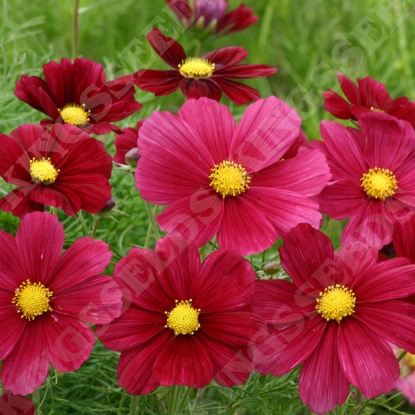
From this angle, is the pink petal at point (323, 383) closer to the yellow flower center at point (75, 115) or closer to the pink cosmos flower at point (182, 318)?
the pink cosmos flower at point (182, 318)

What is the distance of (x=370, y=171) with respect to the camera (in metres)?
0.71

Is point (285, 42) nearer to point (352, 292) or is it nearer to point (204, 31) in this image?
point (204, 31)

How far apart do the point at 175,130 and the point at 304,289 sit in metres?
0.18

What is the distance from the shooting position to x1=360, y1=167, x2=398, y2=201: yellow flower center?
2.26 ft

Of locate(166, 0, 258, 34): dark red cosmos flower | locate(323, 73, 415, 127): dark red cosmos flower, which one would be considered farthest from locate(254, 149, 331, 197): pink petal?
locate(166, 0, 258, 34): dark red cosmos flower

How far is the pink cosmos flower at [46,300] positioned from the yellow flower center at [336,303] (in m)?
0.17

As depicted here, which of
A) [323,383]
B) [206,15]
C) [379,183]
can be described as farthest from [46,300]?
[206,15]

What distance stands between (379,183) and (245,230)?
0.16 metres

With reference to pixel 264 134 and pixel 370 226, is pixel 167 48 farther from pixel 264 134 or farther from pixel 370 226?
pixel 370 226

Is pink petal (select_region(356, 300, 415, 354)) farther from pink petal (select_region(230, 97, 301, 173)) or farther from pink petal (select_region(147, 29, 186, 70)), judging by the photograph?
pink petal (select_region(147, 29, 186, 70))

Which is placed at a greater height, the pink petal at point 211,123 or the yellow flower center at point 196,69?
the yellow flower center at point 196,69

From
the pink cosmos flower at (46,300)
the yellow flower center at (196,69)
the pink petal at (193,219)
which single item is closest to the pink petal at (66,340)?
the pink cosmos flower at (46,300)

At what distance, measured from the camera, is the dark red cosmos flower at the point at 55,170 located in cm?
62

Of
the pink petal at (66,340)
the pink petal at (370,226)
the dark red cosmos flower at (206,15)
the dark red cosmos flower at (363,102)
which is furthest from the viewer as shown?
the dark red cosmos flower at (206,15)
